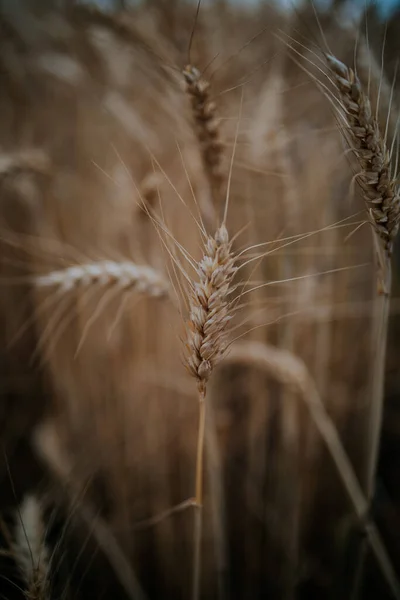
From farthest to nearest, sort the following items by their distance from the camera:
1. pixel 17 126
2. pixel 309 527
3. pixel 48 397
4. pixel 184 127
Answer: pixel 17 126, pixel 48 397, pixel 309 527, pixel 184 127

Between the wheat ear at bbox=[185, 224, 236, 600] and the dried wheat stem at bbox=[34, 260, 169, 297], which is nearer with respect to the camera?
the wheat ear at bbox=[185, 224, 236, 600]

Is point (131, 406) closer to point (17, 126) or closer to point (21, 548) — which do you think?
point (21, 548)

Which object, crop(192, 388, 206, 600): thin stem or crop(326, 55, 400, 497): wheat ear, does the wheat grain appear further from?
crop(326, 55, 400, 497): wheat ear

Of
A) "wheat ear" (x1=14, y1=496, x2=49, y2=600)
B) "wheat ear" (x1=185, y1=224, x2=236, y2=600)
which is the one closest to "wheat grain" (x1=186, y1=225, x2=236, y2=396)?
"wheat ear" (x1=185, y1=224, x2=236, y2=600)

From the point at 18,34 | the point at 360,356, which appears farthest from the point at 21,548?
the point at 18,34

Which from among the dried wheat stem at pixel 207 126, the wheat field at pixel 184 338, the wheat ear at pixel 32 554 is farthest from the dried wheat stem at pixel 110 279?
the wheat ear at pixel 32 554
